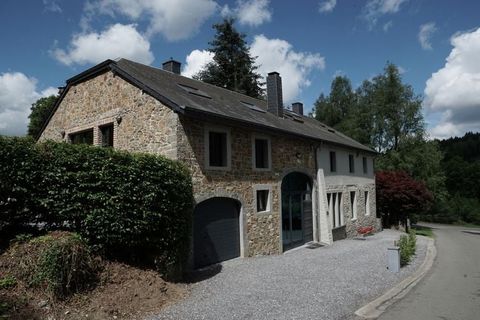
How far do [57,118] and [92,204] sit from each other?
9.98 m

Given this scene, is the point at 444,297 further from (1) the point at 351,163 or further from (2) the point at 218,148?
(1) the point at 351,163

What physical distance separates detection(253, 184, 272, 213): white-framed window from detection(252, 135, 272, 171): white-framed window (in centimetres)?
75

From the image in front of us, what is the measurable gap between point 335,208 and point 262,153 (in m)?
7.60

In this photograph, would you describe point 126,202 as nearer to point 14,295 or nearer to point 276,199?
point 14,295

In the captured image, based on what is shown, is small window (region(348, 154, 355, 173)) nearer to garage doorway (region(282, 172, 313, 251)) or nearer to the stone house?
the stone house

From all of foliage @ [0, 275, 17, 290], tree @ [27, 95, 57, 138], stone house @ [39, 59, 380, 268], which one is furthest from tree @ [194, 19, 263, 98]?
foliage @ [0, 275, 17, 290]

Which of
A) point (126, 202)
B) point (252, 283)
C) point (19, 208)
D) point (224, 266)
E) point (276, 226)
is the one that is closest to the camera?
point (19, 208)

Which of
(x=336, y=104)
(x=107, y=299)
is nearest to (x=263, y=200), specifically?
(x=107, y=299)

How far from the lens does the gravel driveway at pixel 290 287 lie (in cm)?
746

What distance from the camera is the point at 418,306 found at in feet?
26.2

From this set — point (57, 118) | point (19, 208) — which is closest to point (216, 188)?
point (19, 208)

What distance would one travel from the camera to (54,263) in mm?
6766

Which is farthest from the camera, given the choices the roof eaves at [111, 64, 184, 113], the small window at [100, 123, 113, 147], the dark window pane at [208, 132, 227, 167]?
the small window at [100, 123, 113, 147]

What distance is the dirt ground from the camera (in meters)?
6.34
